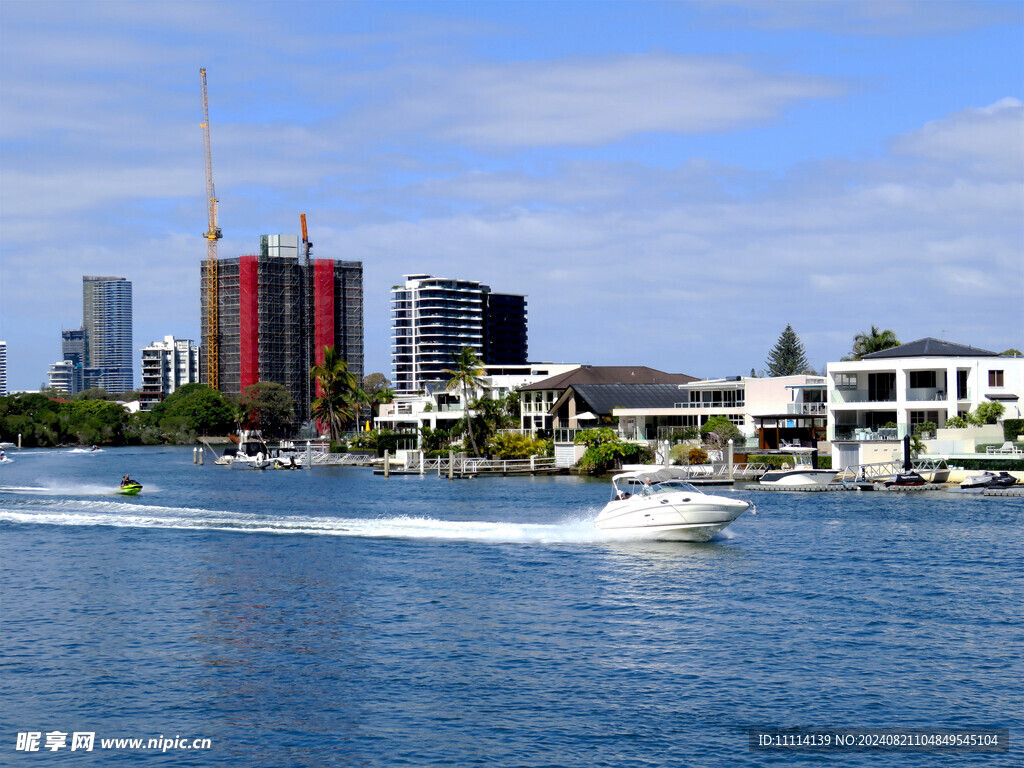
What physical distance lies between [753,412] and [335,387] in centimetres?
7630

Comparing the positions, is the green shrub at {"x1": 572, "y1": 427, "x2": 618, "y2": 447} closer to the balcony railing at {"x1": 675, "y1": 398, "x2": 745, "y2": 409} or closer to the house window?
the balcony railing at {"x1": 675, "y1": 398, "x2": 745, "y2": 409}

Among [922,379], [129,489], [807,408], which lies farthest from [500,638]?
[807,408]

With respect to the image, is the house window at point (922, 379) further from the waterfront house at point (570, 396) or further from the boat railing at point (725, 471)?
the waterfront house at point (570, 396)

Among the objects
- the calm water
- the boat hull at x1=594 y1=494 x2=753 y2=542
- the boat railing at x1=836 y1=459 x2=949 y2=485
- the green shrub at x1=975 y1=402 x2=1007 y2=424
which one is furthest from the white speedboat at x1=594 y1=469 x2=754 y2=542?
the green shrub at x1=975 y1=402 x2=1007 y2=424

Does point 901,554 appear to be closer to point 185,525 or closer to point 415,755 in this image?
point 415,755

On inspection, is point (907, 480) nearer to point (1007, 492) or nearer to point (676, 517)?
point (1007, 492)

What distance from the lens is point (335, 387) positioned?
6540 inches

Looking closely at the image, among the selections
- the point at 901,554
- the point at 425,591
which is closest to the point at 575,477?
the point at 901,554

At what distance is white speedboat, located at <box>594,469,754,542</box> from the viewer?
50.9m

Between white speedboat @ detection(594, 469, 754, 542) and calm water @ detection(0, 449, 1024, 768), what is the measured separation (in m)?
0.82

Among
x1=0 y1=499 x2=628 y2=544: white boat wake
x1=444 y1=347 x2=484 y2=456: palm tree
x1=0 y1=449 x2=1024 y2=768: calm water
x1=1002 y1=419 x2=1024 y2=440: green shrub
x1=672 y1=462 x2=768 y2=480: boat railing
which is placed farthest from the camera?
x1=444 y1=347 x2=484 y2=456: palm tree

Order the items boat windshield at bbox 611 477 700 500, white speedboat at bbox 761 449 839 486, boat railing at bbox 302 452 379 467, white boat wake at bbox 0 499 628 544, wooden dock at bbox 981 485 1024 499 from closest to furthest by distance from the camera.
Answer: boat windshield at bbox 611 477 700 500 < white boat wake at bbox 0 499 628 544 < wooden dock at bbox 981 485 1024 499 < white speedboat at bbox 761 449 839 486 < boat railing at bbox 302 452 379 467

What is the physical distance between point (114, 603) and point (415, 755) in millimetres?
20083

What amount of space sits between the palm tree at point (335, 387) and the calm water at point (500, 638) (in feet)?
334
